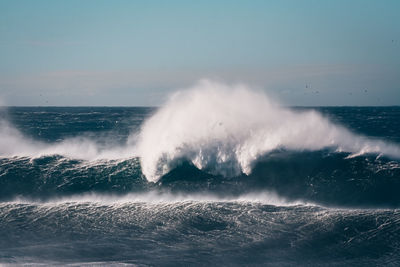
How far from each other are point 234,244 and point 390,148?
42.1 feet

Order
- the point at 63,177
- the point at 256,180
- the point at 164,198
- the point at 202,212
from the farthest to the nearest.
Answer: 1. the point at 63,177
2. the point at 256,180
3. the point at 164,198
4. the point at 202,212

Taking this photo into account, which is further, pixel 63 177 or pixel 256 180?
pixel 63 177

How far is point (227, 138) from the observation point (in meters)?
20.1

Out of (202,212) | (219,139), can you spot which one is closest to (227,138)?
(219,139)

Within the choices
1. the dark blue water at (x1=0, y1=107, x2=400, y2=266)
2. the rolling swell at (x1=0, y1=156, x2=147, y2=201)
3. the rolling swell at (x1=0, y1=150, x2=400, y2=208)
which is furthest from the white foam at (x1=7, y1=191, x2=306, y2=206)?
the rolling swell at (x1=0, y1=156, x2=147, y2=201)

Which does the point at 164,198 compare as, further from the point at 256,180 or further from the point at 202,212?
the point at 256,180

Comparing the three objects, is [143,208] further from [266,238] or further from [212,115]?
[212,115]

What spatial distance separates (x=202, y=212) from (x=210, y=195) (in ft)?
6.46

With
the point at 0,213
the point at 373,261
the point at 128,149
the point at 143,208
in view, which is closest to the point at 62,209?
the point at 0,213

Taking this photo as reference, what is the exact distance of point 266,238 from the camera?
1242 cm

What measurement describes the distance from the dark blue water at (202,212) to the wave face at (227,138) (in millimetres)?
512

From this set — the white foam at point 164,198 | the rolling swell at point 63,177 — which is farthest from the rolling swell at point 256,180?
the white foam at point 164,198

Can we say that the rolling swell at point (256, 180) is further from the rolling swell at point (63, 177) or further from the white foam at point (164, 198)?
the white foam at point (164, 198)

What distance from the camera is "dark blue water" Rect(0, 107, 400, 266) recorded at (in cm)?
1145
